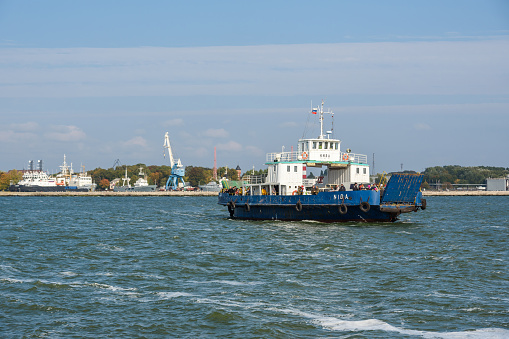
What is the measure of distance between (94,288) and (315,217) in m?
22.3

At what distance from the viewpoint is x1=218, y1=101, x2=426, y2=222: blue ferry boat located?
3647 cm

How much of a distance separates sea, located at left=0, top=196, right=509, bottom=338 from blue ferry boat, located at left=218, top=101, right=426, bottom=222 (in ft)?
15.4

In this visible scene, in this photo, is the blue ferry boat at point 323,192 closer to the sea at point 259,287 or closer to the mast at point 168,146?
the sea at point 259,287

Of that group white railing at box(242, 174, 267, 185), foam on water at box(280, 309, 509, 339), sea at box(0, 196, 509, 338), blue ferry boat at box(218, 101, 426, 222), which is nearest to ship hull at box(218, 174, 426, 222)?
blue ferry boat at box(218, 101, 426, 222)

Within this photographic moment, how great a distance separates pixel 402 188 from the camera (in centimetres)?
3619

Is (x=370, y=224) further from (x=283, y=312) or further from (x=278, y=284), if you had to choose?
(x=283, y=312)

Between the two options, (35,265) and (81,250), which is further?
(81,250)

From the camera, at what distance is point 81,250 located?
2772 cm

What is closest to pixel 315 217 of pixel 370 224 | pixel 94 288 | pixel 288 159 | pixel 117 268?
pixel 370 224

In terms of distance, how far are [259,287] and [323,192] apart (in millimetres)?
20068

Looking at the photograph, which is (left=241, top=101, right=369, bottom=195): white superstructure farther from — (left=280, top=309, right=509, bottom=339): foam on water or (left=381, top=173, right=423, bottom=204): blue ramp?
(left=280, top=309, right=509, bottom=339): foam on water

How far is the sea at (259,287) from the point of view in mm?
13859

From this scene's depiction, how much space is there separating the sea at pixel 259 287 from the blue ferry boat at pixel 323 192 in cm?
470

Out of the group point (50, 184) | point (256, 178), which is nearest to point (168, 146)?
point (50, 184)
